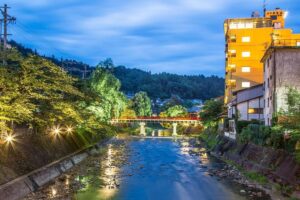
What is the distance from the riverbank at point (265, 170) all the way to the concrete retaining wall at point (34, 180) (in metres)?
15.0

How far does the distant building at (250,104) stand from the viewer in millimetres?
55625

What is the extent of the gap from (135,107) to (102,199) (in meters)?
113

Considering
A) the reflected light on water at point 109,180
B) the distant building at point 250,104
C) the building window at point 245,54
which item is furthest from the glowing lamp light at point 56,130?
the building window at point 245,54

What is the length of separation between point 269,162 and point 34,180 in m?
18.3

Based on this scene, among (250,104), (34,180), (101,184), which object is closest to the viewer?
(34,180)

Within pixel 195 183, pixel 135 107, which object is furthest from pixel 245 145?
pixel 135 107

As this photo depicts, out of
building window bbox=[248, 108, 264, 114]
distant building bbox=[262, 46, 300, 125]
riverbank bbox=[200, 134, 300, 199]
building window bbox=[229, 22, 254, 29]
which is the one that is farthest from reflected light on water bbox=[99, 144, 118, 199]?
building window bbox=[229, 22, 254, 29]

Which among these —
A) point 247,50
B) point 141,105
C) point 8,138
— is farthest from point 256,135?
point 141,105

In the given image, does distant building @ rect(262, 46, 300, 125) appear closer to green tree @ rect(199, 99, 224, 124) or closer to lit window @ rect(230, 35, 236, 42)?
green tree @ rect(199, 99, 224, 124)

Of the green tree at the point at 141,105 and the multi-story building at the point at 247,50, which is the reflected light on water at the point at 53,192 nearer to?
the multi-story building at the point at 247,50

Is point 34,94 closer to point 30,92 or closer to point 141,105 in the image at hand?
point 30,92

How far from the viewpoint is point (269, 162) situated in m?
28.4

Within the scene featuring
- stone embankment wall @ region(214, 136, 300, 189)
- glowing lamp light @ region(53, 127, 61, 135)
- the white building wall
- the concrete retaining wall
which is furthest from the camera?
the white building wall

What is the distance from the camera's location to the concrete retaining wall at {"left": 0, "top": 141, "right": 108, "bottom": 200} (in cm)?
2150
